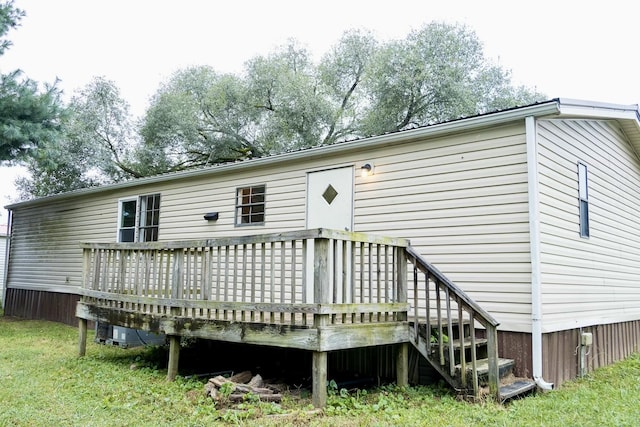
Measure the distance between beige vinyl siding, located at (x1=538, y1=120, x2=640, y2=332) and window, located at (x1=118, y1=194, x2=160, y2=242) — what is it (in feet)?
24.6

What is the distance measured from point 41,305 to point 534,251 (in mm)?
12681

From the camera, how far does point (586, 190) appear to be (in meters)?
6.53

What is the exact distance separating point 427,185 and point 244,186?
3567 millimetres

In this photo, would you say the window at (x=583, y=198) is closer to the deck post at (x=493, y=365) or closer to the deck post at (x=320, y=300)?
the deck post at (x=493, y=365)

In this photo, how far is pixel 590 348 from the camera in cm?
647

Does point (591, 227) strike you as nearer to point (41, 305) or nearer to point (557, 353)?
point (557, 353)

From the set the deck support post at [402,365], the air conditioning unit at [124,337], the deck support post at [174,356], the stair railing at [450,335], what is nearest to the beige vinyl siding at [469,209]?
the stair railing at [450,335]

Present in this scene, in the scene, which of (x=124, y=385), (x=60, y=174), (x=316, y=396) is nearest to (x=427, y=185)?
(x=316, y=396)

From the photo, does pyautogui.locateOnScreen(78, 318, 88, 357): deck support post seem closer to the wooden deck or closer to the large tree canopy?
the wooden deck

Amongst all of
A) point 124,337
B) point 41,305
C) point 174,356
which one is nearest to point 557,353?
point 174,356

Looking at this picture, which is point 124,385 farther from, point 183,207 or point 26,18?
point 26,18

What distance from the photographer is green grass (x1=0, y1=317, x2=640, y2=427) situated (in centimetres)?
406

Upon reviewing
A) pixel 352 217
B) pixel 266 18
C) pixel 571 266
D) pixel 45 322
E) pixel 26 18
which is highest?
pixel 266 18

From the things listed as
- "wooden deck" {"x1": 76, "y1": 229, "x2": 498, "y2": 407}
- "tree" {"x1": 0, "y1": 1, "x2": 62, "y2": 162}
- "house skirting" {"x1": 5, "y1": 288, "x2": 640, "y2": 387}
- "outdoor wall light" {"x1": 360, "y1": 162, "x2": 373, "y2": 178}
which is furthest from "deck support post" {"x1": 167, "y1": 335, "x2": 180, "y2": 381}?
"tree" {"x1": 0, "y1": 1, "x2": 62, "y2": 162}
